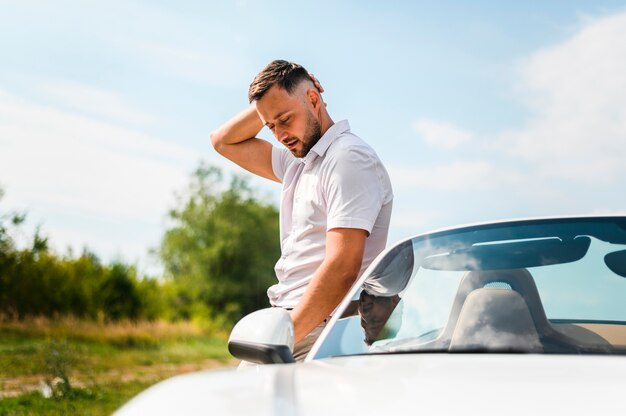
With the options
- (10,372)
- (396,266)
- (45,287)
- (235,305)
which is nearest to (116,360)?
(45,287)

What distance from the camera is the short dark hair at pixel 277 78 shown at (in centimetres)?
357

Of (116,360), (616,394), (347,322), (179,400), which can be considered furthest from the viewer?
(116,360)

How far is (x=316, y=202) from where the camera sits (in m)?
3.41

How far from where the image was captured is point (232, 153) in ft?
14.4

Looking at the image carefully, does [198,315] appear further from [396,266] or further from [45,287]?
[396,266]

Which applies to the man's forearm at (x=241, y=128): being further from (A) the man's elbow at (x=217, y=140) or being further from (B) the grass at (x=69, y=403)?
(B) the grass at (x=69, y=403)

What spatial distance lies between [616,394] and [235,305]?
170 feet

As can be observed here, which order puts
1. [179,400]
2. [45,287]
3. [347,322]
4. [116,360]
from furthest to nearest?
[45,287] → [116,360] → [347,322] → [179,400]

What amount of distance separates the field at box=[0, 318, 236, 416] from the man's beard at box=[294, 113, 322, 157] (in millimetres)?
8184

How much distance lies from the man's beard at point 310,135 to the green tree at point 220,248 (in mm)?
48896

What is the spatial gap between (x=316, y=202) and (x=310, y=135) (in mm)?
347

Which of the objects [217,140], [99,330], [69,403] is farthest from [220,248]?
[217,140]

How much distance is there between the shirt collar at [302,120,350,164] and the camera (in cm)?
353

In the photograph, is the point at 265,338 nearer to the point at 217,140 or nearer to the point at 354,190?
the point at 354,190
